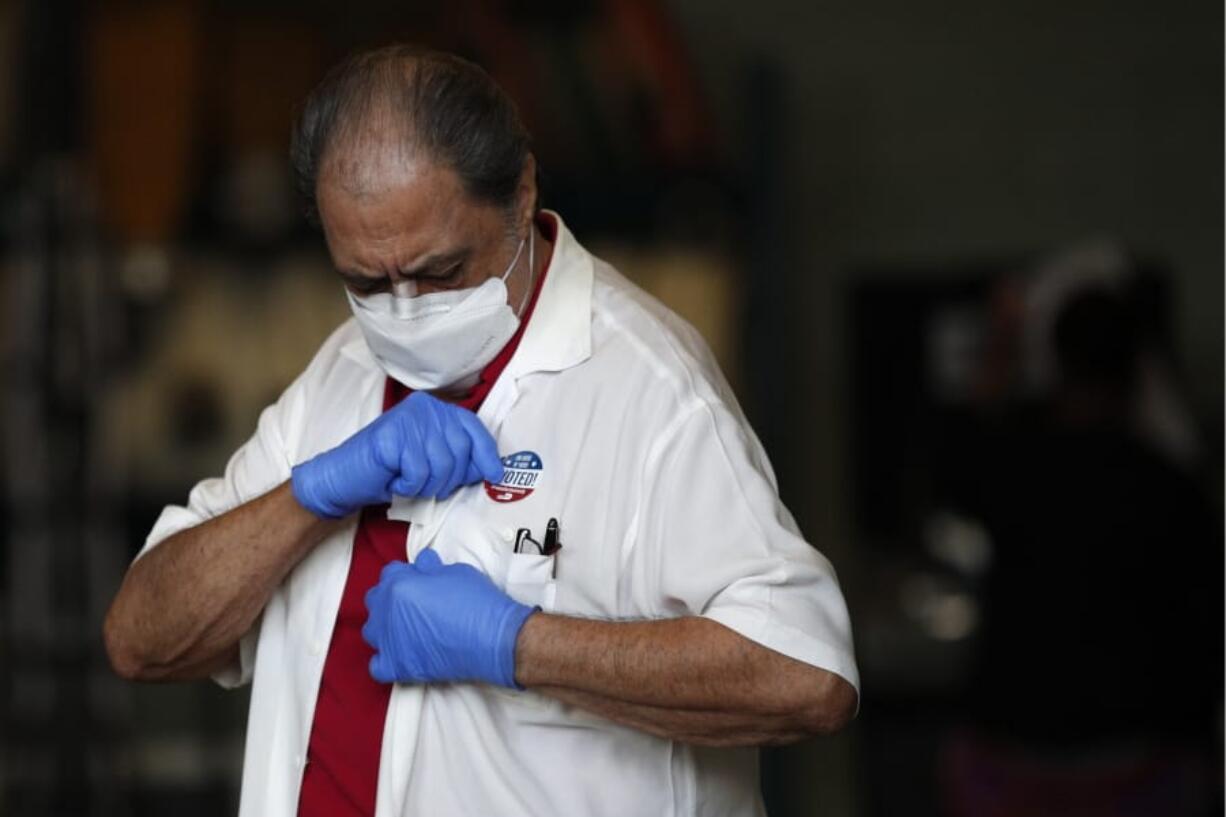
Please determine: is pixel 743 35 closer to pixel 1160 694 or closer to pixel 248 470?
pixel 1160 694

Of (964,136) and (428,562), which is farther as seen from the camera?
(964,136)

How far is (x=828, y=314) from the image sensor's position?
18.3 feet

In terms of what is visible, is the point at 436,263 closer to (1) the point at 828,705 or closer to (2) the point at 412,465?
(2) the point at 412,465

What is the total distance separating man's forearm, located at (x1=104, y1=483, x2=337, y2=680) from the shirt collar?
280 millimetres

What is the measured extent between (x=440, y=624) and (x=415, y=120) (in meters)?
0.50

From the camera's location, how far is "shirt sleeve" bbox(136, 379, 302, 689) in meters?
2.06

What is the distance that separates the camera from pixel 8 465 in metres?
4.77

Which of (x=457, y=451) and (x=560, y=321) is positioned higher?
(x=560, y=321)

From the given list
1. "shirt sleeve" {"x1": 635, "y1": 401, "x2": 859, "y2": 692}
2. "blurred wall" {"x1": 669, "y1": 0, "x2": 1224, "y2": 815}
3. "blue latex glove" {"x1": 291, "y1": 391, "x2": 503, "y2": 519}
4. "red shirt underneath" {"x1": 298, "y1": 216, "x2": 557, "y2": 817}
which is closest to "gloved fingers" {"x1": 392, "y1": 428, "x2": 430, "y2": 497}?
"blue latex glove" {"x1": 291, "y1": 391, "x2": 503, "y2": 519}

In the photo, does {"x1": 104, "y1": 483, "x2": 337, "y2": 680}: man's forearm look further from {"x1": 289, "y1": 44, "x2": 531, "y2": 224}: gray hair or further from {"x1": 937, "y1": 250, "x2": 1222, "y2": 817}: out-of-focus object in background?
{"x1": 937, "y1": 250, "x2": 1222, "y2": 817}: out-of-focus object in background

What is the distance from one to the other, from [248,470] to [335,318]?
286 centimetres

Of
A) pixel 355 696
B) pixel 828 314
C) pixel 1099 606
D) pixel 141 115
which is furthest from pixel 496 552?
pixel 828 314

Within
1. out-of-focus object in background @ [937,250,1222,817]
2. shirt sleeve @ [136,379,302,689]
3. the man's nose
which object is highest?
the man's nose

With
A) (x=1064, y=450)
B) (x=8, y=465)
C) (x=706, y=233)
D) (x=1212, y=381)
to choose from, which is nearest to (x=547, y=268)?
(x=1064, y=450)
